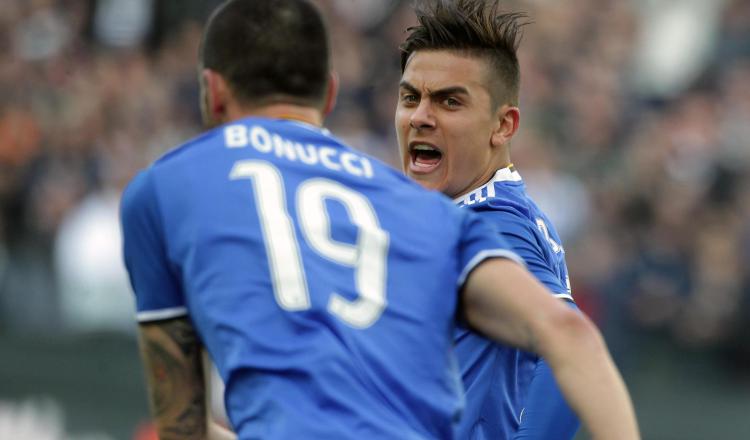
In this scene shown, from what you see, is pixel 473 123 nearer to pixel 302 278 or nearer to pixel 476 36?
pixel 476 36

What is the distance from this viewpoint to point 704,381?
10.5 metres

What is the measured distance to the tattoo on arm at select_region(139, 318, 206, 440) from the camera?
3754 millimetres

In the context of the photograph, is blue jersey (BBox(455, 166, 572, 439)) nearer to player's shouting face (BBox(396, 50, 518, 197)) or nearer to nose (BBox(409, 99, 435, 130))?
player's shouting face (BBox(396, 50, 518, 197))

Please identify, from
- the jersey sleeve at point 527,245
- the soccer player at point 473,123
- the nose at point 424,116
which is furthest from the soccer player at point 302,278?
the nose at point 424,116

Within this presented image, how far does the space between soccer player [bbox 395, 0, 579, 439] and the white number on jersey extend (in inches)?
64.9

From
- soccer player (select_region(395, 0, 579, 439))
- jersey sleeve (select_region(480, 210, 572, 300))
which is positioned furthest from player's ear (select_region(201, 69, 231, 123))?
soccer player (select_region(395, 0, 579, 439))

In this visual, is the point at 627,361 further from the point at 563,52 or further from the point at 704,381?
the point at 563,52

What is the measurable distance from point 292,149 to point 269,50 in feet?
0.89

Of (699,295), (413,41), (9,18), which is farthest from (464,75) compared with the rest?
(9,18)

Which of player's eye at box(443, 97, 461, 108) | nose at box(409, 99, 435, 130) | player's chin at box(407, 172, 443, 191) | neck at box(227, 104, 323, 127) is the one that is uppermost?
player's eye at box(443, 97, 461, 108)

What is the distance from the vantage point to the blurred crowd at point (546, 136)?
10.5 m

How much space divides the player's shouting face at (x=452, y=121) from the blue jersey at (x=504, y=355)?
302 mm

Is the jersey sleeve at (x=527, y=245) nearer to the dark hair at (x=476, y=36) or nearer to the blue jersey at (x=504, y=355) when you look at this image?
the blue jersey at (x=504, y=355)

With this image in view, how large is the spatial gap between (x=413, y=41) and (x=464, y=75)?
1.07ft
